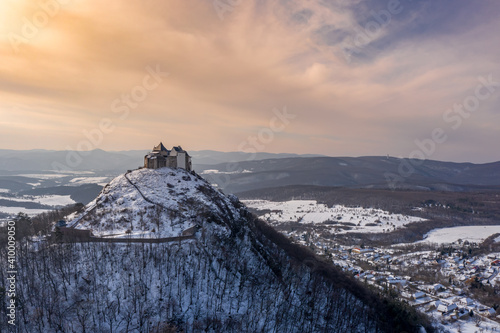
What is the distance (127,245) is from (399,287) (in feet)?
336

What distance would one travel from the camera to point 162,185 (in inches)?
2653

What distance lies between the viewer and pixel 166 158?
249 feet

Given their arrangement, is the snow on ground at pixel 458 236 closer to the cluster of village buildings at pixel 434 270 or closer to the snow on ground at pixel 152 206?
the cluster of village buildings at pixel 434 270

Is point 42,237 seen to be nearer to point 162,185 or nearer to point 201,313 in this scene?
point 162,185

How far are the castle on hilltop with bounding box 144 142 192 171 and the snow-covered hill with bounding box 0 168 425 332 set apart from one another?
429cm

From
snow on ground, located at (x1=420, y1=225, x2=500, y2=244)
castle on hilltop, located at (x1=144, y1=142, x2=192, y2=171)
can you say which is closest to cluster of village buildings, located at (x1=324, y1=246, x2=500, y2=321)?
snow on ground, located at (x1=420, y1=225, x2=500, y2=244)

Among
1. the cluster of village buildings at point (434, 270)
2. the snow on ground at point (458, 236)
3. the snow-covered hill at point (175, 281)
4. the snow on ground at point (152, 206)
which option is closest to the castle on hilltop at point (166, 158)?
the snow on ground at point (152, 206)

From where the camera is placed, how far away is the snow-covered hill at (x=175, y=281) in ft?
134

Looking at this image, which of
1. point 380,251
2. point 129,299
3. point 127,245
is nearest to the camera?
point 129,299

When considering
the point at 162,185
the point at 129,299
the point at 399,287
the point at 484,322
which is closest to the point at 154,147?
the point at 162,185

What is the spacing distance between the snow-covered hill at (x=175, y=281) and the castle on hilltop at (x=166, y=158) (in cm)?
429

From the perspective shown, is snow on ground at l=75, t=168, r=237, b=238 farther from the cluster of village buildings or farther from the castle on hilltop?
the cluster of village buildings

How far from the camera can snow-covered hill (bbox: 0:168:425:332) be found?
1606 inches

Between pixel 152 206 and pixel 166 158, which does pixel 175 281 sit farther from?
pixel 166 158
